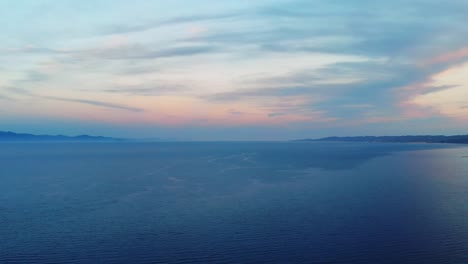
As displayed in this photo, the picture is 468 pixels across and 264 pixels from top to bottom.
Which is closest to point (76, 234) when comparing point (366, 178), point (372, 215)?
point (372, 215)

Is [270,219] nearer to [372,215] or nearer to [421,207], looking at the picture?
[372,215]

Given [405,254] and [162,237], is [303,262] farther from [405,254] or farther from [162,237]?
[162,237]

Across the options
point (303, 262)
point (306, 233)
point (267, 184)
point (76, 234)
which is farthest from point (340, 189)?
point (76, 234)

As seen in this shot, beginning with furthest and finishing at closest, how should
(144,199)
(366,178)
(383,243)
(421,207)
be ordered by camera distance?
(366,178)
(144,199)
(421,207)
(383,243)

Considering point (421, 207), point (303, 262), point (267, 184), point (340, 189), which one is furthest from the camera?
point (267, 184)

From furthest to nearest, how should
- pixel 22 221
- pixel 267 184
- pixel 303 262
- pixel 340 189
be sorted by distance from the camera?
1. pixel 267 184
2. pixel 340 189
3. pixel 22 221
4. pixel 303 262

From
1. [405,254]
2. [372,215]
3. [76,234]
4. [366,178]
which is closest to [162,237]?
[76,234]

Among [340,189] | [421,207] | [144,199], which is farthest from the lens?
[340,189]

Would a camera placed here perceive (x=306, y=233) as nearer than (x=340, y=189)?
Yes

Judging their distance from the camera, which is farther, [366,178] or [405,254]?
[366,178]
